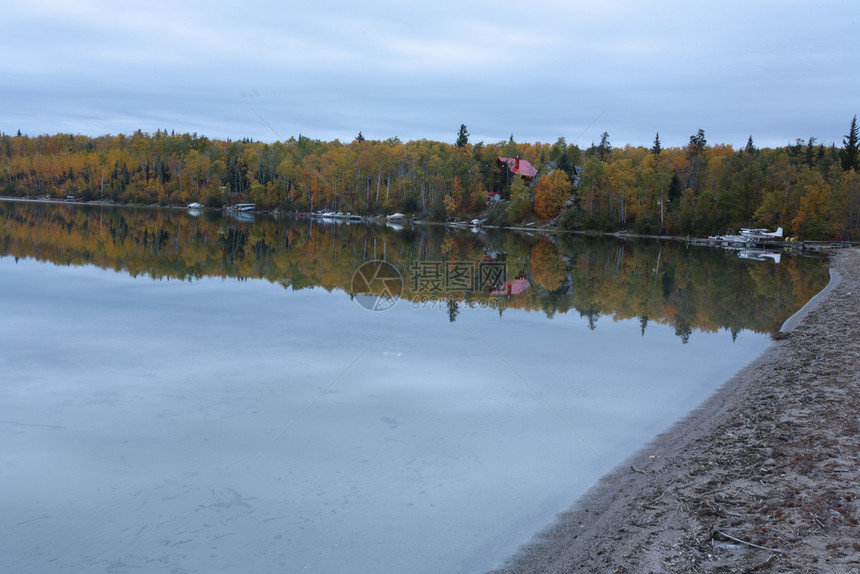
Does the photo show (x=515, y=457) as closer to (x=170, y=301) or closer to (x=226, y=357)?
(x=226, y=357)

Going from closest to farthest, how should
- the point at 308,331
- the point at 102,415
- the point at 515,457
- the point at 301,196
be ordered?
the point at 515,457, the point at 102,415, the point at 308,331, the point at 301,196

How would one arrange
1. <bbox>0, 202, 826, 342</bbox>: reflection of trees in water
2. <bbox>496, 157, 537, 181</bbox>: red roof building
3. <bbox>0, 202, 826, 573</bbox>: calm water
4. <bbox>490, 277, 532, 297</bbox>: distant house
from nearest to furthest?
<bbox>0, 202, 826, 573</bbox>: calm water < <bbox>0, 202, 826, 342</bbox>: reflection of trees in water < <bbox>490, 277, 532, 297</bbox>: distant house < <bbox>496, 157, 537, 181</bbox>: red roof building

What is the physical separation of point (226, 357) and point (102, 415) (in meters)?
3.61

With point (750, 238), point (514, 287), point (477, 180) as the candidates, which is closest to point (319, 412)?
point (514, 287)

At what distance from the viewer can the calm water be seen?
6559 mm

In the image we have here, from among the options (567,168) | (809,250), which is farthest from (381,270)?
(567,168)

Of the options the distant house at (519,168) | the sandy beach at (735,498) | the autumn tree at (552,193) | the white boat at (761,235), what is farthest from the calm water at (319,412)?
the distant house at (519,168)

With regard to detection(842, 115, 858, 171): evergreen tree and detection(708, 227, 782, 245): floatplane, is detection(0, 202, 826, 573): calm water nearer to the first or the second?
detection(708, 227, 782, 245): floatplane

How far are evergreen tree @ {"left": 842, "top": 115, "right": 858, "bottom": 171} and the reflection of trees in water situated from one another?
1680 inches

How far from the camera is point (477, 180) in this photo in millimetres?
107688

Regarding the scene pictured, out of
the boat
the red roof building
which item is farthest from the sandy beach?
the boat

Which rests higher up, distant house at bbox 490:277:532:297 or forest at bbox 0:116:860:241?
forest at bbox 0:116:860:241

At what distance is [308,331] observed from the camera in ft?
52.7

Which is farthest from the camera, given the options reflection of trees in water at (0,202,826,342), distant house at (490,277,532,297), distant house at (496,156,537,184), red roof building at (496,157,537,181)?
red roof building at (496,157,537,181)
